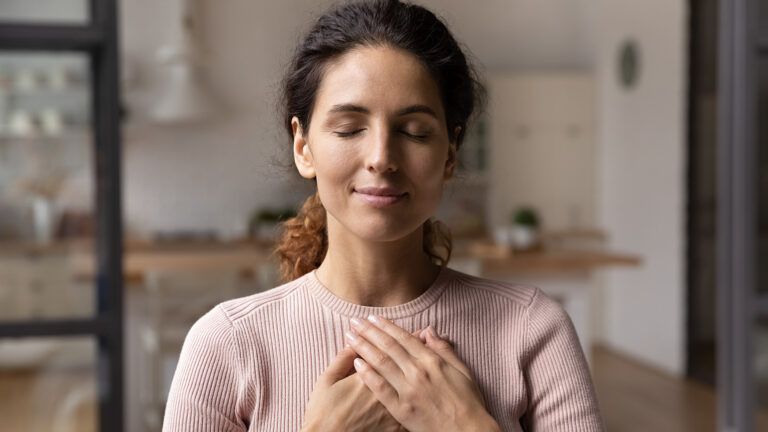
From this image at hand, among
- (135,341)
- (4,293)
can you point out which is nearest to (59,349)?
(4,293)

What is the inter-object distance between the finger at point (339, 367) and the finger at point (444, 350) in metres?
0.09

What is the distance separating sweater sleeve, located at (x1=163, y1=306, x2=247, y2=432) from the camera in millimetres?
980

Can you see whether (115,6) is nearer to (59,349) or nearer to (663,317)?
(59,349)

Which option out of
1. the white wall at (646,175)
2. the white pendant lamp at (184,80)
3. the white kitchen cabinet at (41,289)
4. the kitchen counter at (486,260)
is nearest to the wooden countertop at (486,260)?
the kitchen counter at (486,260)

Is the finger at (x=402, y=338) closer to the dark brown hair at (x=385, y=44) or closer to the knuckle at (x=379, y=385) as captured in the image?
the knuckle at (x=379, y=385)

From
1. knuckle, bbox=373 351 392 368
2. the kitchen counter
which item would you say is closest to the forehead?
knuckle, bbox=373 351 392 368

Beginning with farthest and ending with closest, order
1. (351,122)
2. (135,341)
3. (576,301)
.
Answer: (135,341) < (576,301) < (351,122)

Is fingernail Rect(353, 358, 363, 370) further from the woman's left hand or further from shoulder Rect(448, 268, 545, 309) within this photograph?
shoulder Rect(448, 268, 545, 309)

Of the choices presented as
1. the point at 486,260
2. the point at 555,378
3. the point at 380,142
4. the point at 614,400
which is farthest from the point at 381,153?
the point at 614,400

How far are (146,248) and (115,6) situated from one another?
3.55 meters

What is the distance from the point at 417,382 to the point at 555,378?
0.18 meters

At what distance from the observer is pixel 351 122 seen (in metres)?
0.96

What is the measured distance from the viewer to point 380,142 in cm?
93

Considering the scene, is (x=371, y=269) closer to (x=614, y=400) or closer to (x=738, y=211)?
(x=738, y=211)
